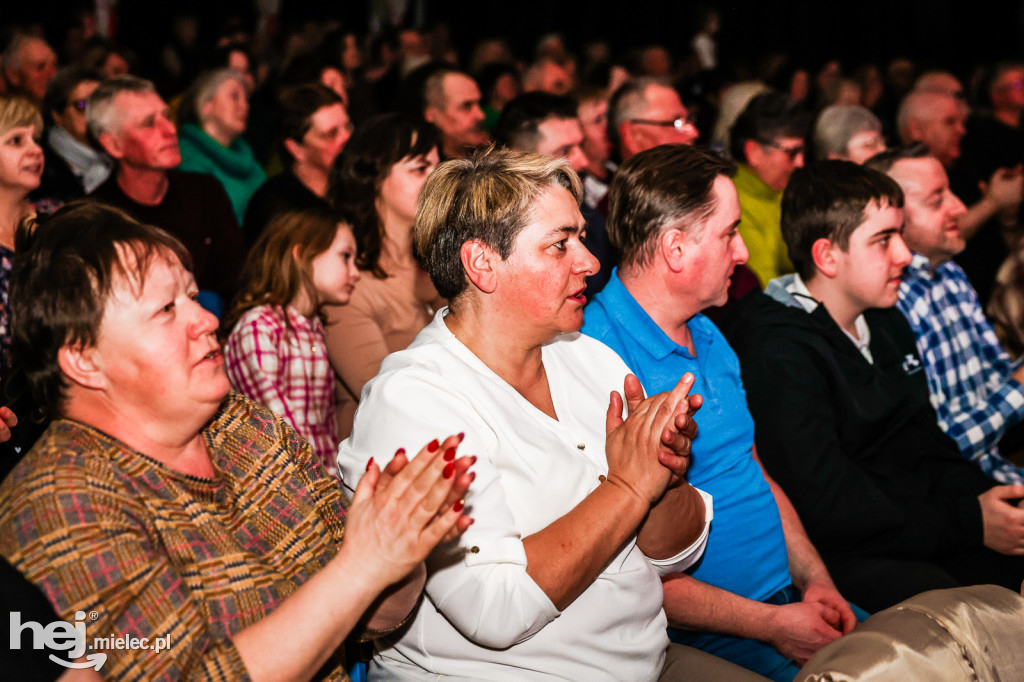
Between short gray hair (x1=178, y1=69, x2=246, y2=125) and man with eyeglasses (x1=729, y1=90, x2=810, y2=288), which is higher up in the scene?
short gray hair (x1=178, y1=69, x2=246, y2=125)

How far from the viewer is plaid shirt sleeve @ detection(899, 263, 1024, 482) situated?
274 centimetres

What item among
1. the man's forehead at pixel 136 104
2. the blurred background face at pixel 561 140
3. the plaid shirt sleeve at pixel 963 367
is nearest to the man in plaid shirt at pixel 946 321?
the plaid shirt sleeve at pixel 963 367

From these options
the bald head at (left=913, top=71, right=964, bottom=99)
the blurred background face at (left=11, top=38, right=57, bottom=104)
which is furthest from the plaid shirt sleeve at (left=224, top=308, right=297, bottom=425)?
the bald head at (left=913, top=71, right=964, bottom=99)

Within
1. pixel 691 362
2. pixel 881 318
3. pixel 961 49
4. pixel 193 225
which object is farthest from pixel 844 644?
pixel 961 49

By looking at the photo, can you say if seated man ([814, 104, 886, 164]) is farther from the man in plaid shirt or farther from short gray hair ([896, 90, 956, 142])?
short gray hair ([896, 90, 956, 142])

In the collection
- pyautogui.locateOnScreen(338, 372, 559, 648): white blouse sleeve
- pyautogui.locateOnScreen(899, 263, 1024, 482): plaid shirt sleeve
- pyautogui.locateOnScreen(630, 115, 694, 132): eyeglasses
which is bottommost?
pyautogui.locateOnScreen(899, 263, 1024, 482): plaid shirt sleeve

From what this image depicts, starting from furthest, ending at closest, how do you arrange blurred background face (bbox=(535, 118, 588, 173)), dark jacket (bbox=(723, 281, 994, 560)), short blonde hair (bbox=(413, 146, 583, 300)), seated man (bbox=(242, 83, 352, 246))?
1. seated man (bbox=(242, 83, 352, 246))
2. blurred background face (bbox=(535, 118, 588, 173))
3. dark jacket (bbox=(723, 281, 994, 560))
4. short blonde hair (bbox=(413, 146, 583, 300))

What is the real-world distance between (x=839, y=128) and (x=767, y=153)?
0.32 m

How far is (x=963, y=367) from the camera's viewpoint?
295 cm

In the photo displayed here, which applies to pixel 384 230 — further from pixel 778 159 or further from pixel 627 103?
pixel 778 159

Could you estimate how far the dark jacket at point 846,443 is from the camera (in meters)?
2.15

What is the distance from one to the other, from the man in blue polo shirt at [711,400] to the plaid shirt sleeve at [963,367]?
3.11 ft

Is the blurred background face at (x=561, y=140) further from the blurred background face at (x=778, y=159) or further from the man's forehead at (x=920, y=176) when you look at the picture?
the man's forehead at (x=920, y=176)

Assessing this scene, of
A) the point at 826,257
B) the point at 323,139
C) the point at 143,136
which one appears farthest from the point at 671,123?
the point at 143,136
